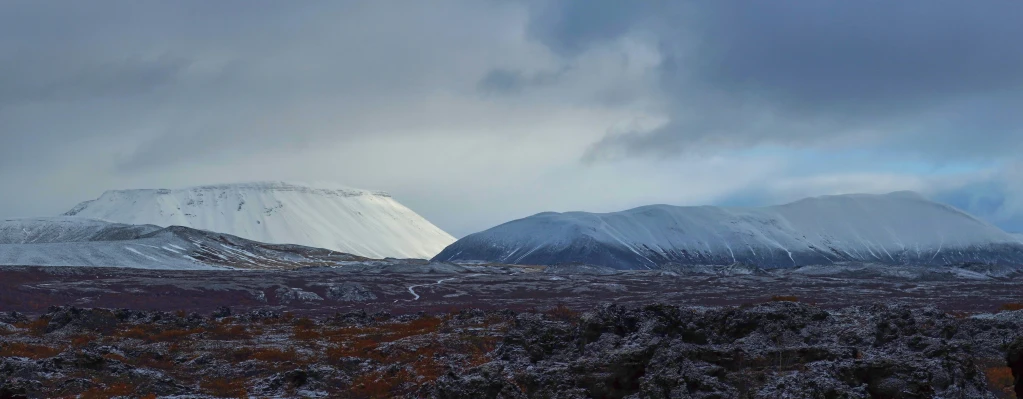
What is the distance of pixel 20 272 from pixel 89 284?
1676 centimetres

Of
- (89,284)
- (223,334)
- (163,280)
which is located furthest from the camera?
(163,280)

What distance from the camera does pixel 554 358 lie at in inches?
1267

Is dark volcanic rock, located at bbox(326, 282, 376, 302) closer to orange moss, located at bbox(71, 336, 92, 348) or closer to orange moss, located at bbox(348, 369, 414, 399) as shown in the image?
orange moss, located at bbox(71, 336, 92, 348)

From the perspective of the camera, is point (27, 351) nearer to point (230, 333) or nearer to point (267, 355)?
point (267, 355)

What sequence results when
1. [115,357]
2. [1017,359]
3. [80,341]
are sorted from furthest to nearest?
[80,341] < [115,357] < [1017,359]

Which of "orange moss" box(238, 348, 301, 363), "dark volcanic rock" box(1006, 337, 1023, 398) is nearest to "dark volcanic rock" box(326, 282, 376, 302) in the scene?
"orange moss" box(238, 348, 301, 363)

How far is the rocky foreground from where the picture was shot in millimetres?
21812

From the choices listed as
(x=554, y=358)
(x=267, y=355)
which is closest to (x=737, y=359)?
(x=554, y=358)

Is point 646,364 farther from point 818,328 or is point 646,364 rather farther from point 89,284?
point 89,284

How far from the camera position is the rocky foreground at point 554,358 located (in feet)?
71.6

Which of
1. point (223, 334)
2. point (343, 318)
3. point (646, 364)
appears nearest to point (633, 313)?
point (646, 364)

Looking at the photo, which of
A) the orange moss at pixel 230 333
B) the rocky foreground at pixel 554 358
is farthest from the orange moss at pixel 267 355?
the orange moss at pixel 230 333

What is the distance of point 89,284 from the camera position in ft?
329

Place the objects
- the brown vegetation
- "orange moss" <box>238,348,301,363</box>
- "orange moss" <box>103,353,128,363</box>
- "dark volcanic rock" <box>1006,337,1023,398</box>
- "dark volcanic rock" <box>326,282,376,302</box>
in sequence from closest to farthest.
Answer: "dark volcanic rock" <box>1006,337,1023,398</box>, the brown vegetation, "orange moss" <box>103,353,128,363</box>, "orange moss" <box>238,348,301,363</box>, "dark volcanic rock" <box>326,282,376,302</box>
